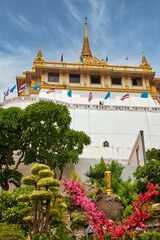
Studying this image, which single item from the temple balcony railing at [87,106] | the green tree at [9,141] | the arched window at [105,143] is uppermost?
the temple balcony railing at [87,106]

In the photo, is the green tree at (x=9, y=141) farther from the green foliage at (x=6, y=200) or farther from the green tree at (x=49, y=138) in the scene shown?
the green foliage at (x=6, y=200)

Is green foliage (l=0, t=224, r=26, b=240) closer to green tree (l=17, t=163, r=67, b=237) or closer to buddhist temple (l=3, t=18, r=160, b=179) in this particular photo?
green tree (l=17, t=163, r=67, b=237)

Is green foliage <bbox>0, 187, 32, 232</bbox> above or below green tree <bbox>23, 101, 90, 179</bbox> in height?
below

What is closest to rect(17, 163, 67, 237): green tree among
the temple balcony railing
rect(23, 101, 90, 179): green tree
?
rect(23, 101, 90, 179): green tree

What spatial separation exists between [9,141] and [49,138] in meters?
2.44

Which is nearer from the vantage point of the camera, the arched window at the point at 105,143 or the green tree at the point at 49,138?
the green tree at the point at 49,138

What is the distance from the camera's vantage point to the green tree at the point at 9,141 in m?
20.8

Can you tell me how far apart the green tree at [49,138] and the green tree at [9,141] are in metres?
0.49

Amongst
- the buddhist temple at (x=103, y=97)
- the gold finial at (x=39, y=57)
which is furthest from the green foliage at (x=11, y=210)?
the gold finial at (x=39, y=57)

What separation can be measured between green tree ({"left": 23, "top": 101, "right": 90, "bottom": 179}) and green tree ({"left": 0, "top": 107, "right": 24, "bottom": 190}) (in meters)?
0.49

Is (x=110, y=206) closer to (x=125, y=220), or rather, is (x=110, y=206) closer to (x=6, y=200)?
(x=6, y=200)

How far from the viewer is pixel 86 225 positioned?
15.6 meters

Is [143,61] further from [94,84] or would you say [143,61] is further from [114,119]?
[114,119]

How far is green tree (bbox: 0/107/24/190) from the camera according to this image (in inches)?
819
